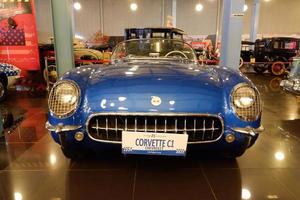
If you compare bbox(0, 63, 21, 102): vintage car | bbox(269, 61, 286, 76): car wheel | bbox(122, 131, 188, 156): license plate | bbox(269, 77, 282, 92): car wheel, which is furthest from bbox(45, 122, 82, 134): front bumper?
bbox(269, 61, 286, 76): car wheel

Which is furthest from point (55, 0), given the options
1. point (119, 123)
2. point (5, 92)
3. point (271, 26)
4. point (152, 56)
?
point (271, 26)

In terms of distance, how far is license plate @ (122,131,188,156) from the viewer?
163cm

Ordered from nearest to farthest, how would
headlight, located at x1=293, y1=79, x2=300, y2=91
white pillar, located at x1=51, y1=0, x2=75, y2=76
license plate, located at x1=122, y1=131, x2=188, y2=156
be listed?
license plate, located at x1=122, y1=131, x2=188, y2=156, headlight, located at x1=293, y1=79, x2=300, y2=91, white pillar, located at x1=51, y1=0, x2=75, y2=76

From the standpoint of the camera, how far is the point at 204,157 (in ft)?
7.39

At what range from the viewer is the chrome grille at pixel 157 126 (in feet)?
5.45

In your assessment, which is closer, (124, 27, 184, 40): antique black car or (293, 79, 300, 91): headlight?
(293, 79, 300, 91): headlight

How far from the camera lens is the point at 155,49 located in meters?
2.88

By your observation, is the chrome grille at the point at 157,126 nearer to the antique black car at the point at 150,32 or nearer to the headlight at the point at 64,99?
the headlight at the point at 64,99

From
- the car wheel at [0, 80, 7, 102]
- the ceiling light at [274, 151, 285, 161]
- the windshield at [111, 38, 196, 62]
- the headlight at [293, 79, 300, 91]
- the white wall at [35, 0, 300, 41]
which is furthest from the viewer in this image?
the white wall at [35, 0, 300, 41]

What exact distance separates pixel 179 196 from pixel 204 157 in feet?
2.14

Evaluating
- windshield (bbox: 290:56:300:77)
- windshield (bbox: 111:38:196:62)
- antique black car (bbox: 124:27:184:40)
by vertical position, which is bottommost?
windshield (bbox: 290:56:300:77)

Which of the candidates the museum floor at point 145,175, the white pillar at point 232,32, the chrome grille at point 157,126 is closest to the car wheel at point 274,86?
the white pillar at point 232,32

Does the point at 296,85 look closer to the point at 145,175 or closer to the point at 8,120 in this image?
the point at 145,175

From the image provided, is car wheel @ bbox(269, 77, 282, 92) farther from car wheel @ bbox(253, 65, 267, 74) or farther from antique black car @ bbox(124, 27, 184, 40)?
antique black car @ bbox(124, 27, 184, 40)
